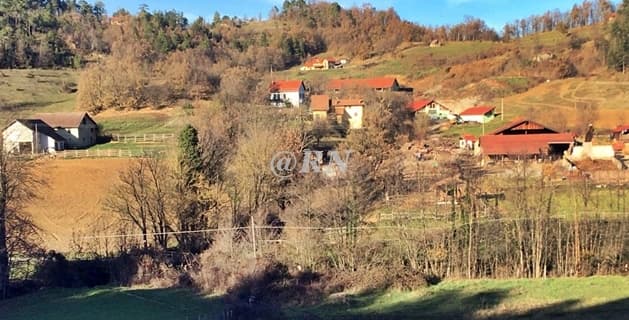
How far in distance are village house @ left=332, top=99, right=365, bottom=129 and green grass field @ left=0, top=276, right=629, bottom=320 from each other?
30.8 metres

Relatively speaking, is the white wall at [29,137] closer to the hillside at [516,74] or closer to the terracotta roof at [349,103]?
the terracotta roof at [349,103]

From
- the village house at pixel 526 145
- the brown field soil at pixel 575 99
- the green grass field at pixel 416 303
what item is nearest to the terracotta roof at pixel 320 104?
the brown field soil at pixel 575 99

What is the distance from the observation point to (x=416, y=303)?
40.2 ft

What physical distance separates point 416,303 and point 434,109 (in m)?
40.4

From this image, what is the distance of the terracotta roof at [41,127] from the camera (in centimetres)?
3672

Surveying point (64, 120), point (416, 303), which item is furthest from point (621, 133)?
point (64, 120)

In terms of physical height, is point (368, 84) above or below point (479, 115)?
above

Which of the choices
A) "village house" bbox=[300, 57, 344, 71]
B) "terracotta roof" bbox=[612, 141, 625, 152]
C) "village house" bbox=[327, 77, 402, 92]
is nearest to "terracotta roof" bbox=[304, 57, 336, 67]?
"village house" bbox=[300, 57, 344, 71]

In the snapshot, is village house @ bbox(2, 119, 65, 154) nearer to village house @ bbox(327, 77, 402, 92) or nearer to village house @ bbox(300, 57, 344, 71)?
village house @ bbox(327, 77, 402, 92)

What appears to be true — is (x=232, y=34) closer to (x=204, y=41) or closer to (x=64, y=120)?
(x=204, y=41)

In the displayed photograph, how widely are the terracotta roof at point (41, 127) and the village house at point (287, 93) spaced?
21.4 m

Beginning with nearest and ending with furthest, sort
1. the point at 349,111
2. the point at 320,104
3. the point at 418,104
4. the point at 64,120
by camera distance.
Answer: the point at 64,120 < the point at 349,111 < the point at 320,104 < the point at 418,104

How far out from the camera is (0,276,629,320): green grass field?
11.0 metres

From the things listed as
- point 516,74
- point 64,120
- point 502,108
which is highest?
point 516,74
